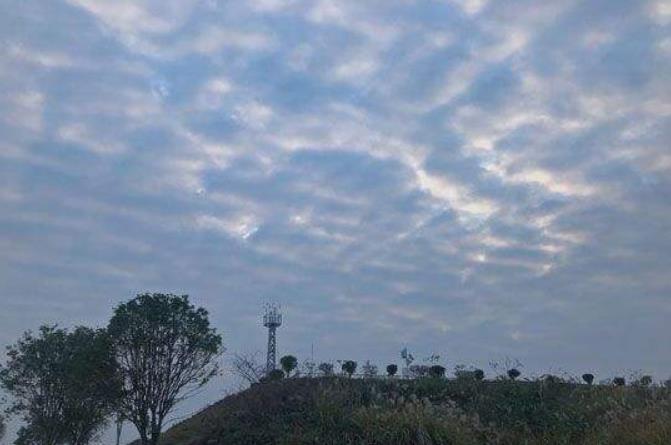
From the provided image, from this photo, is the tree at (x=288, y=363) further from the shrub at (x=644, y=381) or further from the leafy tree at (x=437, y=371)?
the shrub at (x=644, y=381)

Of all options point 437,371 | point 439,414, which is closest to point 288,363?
point 437,371

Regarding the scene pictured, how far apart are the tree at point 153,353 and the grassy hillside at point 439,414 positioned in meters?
1.85

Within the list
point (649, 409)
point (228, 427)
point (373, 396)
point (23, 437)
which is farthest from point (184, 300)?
point (649, 409)

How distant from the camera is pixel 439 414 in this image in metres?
24.3

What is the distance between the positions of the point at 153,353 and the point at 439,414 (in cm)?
1449

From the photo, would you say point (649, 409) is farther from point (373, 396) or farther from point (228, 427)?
point (228, 427)

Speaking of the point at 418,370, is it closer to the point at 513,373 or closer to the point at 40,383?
the point at 513,373

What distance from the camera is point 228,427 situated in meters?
29.5

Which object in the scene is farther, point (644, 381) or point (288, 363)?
point (288, 363)

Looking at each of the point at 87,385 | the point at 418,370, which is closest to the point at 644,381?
the point at 418,370

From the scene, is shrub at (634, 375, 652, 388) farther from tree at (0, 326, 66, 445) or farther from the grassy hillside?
tree at (0, 326, 66, 445)

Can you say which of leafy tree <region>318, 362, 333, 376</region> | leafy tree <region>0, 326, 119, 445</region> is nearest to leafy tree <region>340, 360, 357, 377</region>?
leafy tree <region>318, 362, 333, 376</region>

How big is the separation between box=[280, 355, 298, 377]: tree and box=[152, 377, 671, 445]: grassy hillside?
547 centimetres

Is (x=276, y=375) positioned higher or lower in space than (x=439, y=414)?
higher
